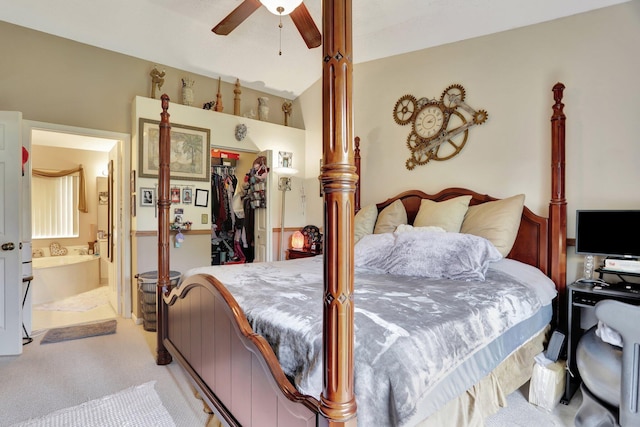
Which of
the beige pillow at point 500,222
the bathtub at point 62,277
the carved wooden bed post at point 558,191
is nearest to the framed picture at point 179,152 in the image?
the bathtub at point 62,277

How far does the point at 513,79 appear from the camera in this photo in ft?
9.27

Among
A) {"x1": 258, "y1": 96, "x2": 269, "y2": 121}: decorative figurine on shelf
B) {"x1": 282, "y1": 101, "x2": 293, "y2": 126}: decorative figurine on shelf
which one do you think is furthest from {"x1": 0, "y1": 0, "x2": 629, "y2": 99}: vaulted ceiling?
{"x1": 282, "y1": 101, "x2": 293, "y2": 126}: decorative figurine on shelf

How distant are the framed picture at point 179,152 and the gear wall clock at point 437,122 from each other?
7.34 feet

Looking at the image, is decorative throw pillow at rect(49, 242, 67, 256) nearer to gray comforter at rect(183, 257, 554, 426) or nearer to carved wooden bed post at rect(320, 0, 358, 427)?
gray comforter at rect(183, 257, 554, 426)

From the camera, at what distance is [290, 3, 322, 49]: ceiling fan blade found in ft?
7.78

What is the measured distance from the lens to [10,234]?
107 inches

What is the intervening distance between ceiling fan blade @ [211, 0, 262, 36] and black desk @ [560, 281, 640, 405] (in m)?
2.81

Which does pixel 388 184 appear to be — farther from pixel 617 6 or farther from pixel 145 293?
pixel 145 293

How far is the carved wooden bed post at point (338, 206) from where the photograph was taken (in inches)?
34.9

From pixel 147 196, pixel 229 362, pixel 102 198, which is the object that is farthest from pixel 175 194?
pixel 102 198

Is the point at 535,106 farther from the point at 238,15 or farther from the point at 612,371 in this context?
the point at 238,15

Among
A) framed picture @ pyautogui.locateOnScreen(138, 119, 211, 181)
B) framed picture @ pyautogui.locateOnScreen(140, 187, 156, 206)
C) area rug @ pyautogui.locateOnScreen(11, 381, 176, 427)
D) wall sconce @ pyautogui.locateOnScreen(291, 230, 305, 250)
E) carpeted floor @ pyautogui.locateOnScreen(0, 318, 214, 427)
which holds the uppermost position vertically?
framed picture @ pyautogui.locateOnScreen(138, 119, 211, 181)

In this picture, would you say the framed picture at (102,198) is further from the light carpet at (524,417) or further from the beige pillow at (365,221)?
the light carpet at (524,417)

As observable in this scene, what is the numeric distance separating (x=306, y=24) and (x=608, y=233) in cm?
253
